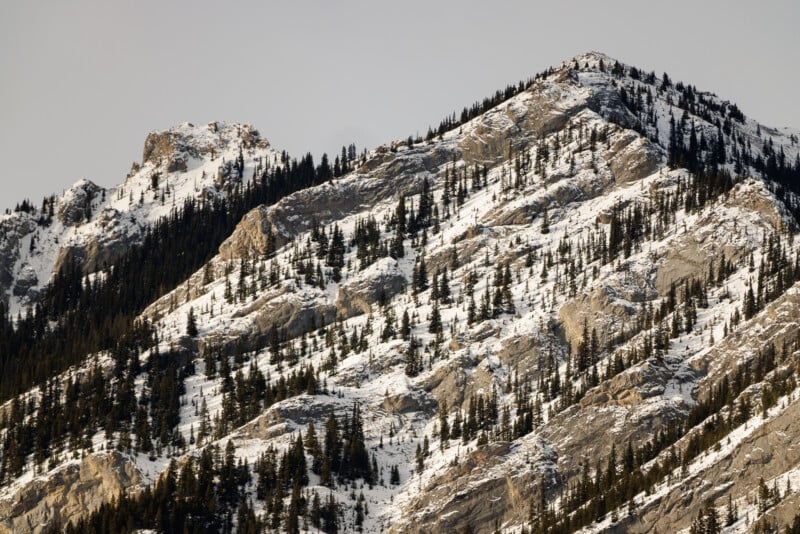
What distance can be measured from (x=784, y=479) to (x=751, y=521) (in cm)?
895

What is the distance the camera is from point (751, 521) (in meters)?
195

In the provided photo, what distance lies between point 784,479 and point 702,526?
46.6 feet

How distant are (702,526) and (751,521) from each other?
6.83 meters

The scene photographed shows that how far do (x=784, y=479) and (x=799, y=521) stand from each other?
12.2 meters

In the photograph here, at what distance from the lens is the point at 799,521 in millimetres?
187500

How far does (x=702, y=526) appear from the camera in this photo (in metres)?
196

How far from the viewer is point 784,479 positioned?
199000 millimetres

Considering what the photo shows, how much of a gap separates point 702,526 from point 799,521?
569 inches

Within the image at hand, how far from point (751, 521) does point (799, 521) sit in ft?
28.7
